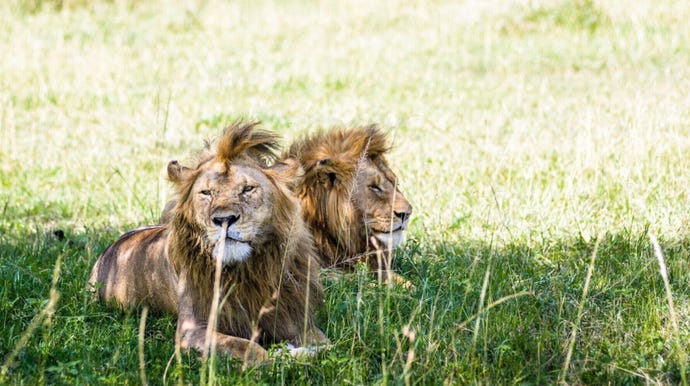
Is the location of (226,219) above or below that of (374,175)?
above

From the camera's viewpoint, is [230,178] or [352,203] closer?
[230,178]

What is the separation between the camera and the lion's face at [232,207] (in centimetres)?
423

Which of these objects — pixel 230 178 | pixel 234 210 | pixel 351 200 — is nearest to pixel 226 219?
pixel 234 210

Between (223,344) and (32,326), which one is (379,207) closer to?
(223,344)

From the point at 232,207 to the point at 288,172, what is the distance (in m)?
0.52

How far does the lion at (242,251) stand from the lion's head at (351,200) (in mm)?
788

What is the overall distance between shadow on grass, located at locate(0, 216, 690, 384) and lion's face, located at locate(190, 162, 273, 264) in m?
0.46

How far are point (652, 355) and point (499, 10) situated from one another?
1102 centimetres

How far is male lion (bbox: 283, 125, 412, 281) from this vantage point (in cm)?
557

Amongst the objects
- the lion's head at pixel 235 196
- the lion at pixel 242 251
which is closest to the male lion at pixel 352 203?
the lion at pixel 242 251

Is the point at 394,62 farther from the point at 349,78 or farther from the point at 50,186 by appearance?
the point at 50,186

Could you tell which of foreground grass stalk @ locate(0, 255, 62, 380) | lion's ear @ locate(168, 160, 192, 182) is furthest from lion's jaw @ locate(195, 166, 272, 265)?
foreground grass stalk @ locate(0, 255, 62, 380)

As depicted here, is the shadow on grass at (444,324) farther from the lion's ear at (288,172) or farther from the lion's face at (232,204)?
the lion's ear at (288,172)

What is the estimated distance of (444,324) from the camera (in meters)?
4.74
